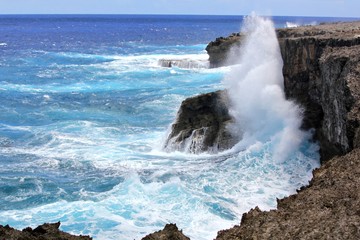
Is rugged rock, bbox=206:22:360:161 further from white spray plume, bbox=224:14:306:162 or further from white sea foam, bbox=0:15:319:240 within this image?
white sea foam, bbox=0:15:319:240

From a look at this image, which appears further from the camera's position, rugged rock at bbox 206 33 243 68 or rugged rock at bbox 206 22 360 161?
rugged rock at bbox 206 33 243 68

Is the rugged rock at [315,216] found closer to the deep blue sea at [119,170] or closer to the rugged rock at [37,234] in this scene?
the rugged rock at [37,234]

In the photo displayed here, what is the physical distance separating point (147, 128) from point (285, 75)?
8.34 meters

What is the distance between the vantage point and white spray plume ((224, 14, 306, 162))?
65.8ft

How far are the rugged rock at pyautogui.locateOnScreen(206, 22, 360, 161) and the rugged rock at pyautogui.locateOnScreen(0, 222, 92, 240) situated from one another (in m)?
6.56

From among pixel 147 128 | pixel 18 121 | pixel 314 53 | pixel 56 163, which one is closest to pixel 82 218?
pixel 56 163

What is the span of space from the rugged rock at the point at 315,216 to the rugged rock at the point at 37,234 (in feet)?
7.41

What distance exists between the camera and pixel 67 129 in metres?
26.4

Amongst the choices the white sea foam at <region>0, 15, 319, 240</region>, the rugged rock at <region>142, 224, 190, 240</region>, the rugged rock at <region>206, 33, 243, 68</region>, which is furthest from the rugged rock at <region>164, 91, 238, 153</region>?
the rugged rock at <region>206, 33, 243, 68</region>

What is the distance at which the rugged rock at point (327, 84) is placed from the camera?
13.4 m

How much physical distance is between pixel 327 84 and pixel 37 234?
1065 centimetres

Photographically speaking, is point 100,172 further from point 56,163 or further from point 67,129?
point 67,129

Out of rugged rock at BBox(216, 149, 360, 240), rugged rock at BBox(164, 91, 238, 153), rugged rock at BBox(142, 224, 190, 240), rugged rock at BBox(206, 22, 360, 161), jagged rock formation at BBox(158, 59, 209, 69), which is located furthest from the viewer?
jagged rock formation at BBox(158, 59, 209, 69)

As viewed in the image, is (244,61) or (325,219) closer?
(325,219)
